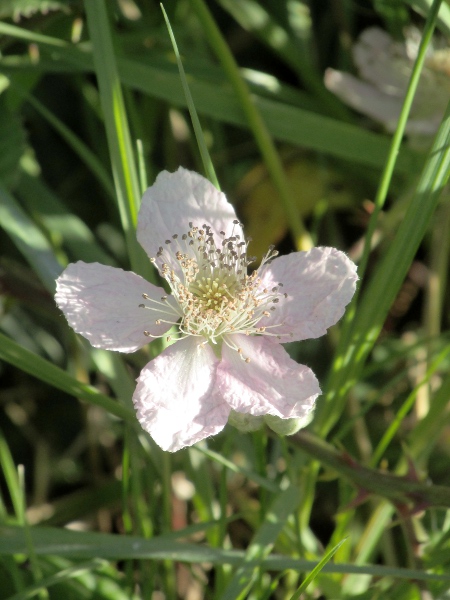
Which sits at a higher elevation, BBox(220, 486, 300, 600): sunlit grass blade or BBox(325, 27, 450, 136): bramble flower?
BBox(325, 27, 450, 136): bramble flower

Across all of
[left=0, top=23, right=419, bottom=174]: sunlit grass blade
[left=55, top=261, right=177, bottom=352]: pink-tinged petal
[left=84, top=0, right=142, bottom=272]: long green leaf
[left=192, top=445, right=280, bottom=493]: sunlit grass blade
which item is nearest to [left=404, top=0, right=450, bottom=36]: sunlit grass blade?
[left=0, top=23, right=419, bottom=174]: sunlit grass blade

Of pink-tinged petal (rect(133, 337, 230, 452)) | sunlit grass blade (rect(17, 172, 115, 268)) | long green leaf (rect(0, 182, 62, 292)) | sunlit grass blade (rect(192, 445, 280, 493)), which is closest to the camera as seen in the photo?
pink-tinged petal (rect(133, 337, 230, 452))

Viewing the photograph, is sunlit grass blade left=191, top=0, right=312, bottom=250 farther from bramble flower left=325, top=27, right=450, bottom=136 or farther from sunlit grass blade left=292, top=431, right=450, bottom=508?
sunlit grass blade left=292, top=431, right=450, bottom=508

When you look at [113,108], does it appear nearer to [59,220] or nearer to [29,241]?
[29,241]

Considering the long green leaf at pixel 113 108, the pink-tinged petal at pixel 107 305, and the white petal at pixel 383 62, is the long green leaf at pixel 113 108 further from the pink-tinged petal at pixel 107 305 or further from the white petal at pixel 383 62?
the white petal at pixel 383 62

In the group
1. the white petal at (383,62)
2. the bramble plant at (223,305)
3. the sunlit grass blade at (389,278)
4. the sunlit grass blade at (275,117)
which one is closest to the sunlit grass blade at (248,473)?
the bramble plant at (223,305)

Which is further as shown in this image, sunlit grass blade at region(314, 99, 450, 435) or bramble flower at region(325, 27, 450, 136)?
bramble flower at region(325, 27, 450, 136)

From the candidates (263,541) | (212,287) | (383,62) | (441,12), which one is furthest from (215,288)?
(383,62)
